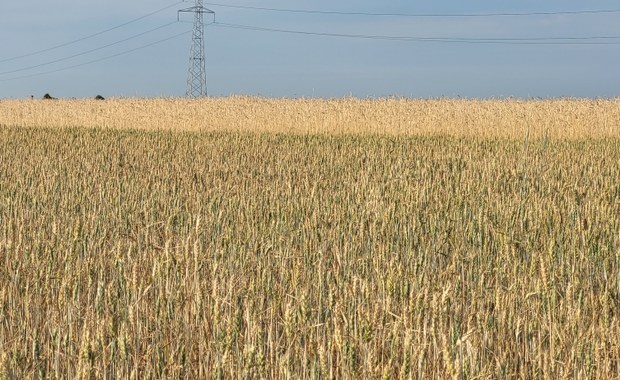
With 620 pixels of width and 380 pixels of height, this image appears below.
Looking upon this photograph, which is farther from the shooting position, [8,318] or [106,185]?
[106,185]

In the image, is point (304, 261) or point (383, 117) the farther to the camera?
point (383, 117)

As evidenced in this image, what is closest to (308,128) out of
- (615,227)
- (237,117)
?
(237,117)

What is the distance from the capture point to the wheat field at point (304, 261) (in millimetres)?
3020

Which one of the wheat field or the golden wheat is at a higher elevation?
the golden wheat

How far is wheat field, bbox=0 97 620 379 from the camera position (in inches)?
119

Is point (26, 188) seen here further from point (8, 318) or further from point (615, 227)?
point (615, 227)

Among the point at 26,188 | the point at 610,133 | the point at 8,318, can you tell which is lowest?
the point at 8,318

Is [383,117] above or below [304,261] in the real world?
above

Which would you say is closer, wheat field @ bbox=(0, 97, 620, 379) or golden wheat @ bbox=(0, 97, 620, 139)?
wheat field @ bbox=(0, 97, 620, 379)

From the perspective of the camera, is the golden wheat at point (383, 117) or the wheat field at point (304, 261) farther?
the golden wheat at point (383, 117)

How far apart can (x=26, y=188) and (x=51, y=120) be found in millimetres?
23715

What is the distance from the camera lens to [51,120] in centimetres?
3117

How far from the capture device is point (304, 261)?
4812 mm

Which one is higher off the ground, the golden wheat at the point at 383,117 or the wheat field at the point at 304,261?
the golden wheat at the point at 383,117
